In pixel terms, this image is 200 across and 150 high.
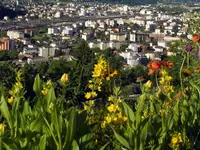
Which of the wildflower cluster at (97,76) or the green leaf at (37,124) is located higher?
the green leaf at (37,124)

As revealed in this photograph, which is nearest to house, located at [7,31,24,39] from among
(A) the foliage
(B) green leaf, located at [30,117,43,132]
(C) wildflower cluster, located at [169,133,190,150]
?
(A) the foliage

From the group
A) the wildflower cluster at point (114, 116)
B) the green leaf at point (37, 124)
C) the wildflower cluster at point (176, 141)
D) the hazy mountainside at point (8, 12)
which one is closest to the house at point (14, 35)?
the hazy mountainside at point (8, 12)

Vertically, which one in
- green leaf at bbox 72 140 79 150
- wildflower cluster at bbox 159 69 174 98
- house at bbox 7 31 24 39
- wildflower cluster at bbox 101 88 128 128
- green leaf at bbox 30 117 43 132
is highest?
green leaf at bbox 30 117 43 132

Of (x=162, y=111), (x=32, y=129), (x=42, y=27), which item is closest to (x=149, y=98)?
(x=162, y=111)

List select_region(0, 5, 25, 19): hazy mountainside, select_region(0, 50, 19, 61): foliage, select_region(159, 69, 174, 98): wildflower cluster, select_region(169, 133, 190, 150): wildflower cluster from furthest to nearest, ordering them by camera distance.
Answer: select_region(0, 5, 25, 19): hazy mountainside
select_region(0, 50, 19, 61): foliage
select_region(159, 69, 174, 98): wildflower cluster
select_region(169, 133, 190, 150): wildflower cluster

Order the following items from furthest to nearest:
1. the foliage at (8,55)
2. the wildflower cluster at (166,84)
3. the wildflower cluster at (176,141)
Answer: the foliage at (8,55) < the wildflower cluster at (166,84) < the wildflower cluster at (176,141)

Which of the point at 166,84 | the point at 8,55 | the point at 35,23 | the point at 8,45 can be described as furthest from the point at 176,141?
the point at 35,23

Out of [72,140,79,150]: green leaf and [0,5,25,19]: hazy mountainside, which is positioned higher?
[72,140,79,150]: green leaf

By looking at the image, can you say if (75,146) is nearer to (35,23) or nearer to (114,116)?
(114,116)

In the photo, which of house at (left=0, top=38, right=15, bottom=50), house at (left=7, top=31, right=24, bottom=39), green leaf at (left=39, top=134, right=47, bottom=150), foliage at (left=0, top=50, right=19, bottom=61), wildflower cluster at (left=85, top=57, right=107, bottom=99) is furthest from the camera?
house at (left=7, top=31, right=24, bottom=39)

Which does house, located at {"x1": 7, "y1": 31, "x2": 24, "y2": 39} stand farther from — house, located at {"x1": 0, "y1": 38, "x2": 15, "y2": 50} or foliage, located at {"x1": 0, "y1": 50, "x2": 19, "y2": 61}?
foliage, located at {"x1": 0, "y1": 50, "x2": 19, "y2": 61}

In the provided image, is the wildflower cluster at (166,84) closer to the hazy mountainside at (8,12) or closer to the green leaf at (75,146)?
the green leaf at (75,146)
